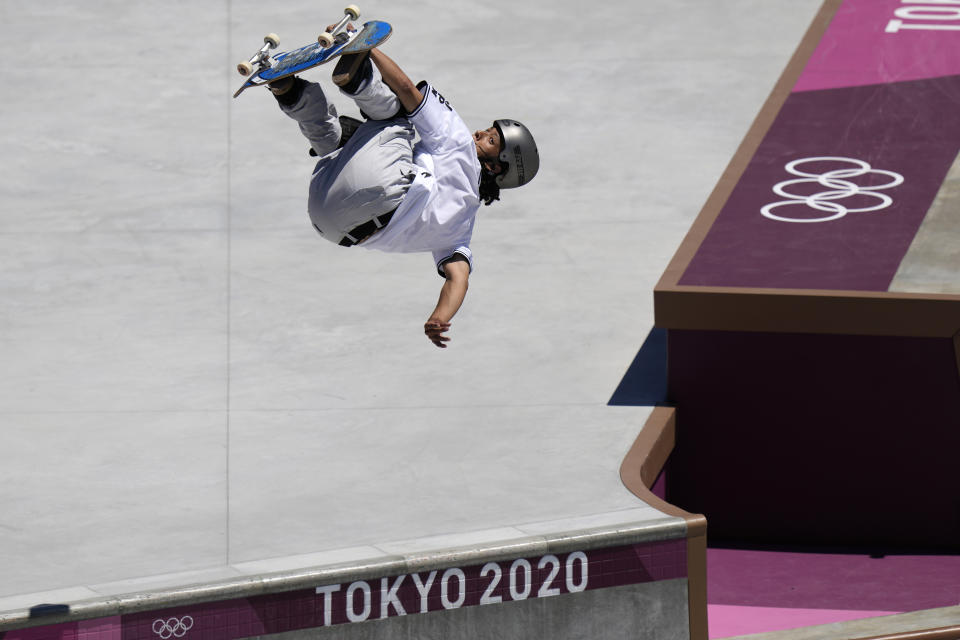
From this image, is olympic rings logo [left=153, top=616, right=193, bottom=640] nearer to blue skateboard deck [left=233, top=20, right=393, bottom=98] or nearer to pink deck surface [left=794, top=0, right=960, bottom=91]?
blue skateboard deck [left=233, top=20, right=393, bottom=98]

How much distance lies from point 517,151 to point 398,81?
781 mm

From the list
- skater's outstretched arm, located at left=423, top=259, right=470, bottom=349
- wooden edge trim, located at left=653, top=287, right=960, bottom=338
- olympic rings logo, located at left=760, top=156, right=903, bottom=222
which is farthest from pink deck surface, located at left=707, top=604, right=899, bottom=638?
skater's outstretched arm, located at left=423, top=259, right=470, bottom=349

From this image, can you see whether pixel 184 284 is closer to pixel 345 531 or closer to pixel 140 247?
pixel 140 247

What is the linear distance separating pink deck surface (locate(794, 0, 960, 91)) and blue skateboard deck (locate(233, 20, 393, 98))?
12329 millimetres

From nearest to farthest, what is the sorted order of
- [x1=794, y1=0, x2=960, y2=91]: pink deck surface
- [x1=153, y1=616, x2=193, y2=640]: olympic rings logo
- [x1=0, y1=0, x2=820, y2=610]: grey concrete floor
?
[x1=153, y1=616, x2=193, y2=640]: olympic rings logo → [x1=0, y1=0, x2=820, y2=610]: grey concrete floor → [x1=794, y1=0, x2=960, y2=91]: pink deck surface

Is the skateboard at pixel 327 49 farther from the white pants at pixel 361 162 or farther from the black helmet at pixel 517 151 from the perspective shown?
the black helmet at pixel 517 151

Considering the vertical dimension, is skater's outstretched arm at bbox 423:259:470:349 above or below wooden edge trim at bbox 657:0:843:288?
above

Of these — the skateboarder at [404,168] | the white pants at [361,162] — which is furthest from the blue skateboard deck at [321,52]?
the white pants at [361,162]

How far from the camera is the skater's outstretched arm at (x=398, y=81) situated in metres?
7.65

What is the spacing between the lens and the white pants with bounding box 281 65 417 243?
794cm

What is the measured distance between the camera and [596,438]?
1417 centimetres

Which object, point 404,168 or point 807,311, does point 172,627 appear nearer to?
point 404,168

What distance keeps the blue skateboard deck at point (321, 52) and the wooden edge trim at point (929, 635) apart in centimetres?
699

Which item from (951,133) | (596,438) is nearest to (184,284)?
(596,438)
